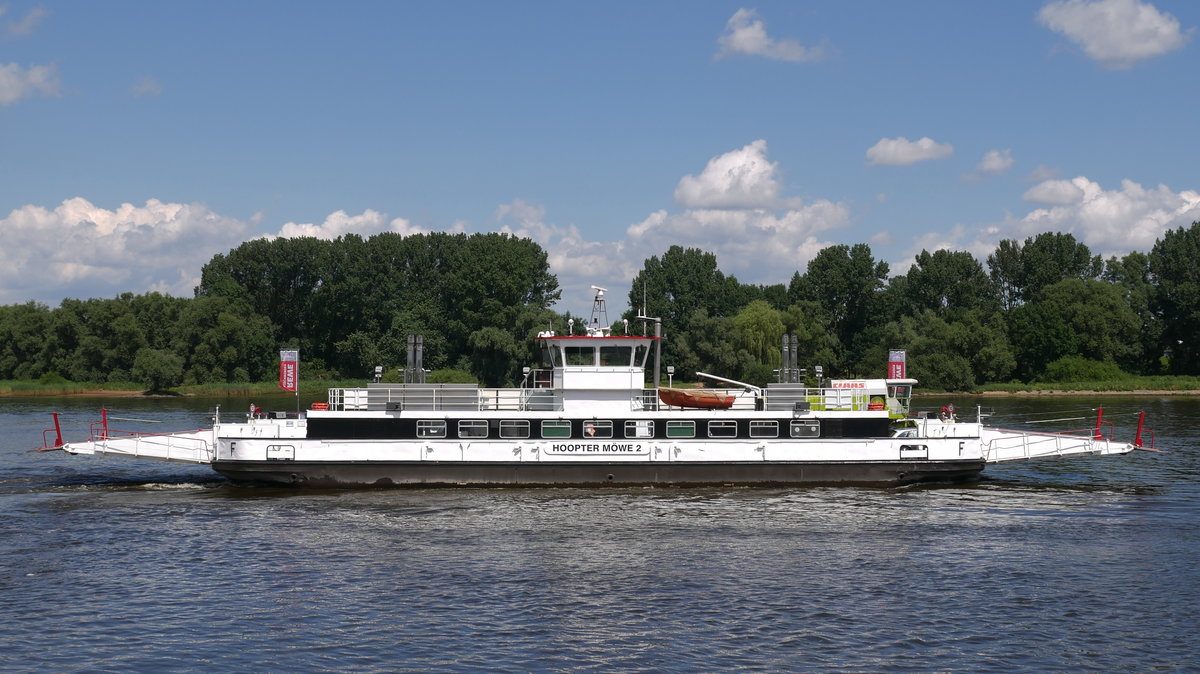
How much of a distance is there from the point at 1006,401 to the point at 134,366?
79.1m

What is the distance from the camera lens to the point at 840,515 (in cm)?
3020

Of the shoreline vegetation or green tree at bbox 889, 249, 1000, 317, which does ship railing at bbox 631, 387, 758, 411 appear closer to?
the shoreline vegetation

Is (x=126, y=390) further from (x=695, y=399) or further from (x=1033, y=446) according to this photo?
(x=1033, y=446)

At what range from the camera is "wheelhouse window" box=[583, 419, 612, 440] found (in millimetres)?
34250

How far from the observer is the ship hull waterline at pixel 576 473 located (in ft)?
111

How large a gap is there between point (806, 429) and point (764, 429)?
140cm

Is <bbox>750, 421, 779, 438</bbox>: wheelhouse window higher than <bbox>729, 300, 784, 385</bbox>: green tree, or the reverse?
<bbox>729, 300, 784, 385</bbox>: green tree

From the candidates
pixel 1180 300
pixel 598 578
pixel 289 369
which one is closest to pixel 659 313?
pixel 1180 300

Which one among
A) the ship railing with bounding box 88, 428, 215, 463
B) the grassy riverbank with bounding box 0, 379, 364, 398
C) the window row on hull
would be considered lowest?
the ship railing with bounding box 88, 428, 215, 463

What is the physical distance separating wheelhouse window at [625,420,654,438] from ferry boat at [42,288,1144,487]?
44 millimetres

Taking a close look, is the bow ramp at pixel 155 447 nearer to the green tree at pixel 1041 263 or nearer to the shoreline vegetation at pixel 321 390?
the shoreline vegetation at pixel 321 390

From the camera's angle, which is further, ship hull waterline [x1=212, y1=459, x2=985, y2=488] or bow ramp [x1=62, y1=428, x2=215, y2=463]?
ship hull waterline [x1=212, y1=459, x2=985, y2=488]

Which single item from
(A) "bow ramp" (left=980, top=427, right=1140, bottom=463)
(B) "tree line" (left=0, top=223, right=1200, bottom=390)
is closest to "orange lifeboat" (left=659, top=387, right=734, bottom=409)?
(A) "bow ramp" (left=980, top=427, right=1140, bottom=463)

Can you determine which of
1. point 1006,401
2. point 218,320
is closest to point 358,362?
point 218,320
